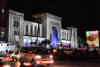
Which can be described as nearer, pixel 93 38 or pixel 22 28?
pixel 22 28

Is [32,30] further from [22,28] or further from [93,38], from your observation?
[93,38]

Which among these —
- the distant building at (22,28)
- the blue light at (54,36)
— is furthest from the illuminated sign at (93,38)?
the blue light at (54,36)

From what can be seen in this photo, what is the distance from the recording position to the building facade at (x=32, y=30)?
185 ft

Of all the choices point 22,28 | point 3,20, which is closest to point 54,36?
point 22,28

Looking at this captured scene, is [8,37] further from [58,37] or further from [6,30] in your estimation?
[58,37]

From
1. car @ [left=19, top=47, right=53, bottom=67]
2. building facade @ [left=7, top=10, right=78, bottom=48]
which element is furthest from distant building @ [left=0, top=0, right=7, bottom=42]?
car @ [left=19, top=47, right=53, bottom=67]

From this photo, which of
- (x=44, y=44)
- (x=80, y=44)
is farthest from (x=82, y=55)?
(x=80, y=44)

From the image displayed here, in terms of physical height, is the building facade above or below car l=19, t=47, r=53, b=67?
above

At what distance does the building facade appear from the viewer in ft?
185

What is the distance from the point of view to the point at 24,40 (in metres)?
63.6

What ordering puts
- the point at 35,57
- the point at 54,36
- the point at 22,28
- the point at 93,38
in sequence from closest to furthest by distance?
the point at 35,57 < the point at 22,28 < the point at 93,38 < the point at 54,36

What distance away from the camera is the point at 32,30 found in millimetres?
71938

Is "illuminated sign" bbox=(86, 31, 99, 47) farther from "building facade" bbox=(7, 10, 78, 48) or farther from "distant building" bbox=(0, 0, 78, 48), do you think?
"building facade" bbox=(7, 10, 78, 48)

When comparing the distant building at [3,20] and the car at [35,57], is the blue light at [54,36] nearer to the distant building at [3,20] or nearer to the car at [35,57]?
the distant building at [3,20]
